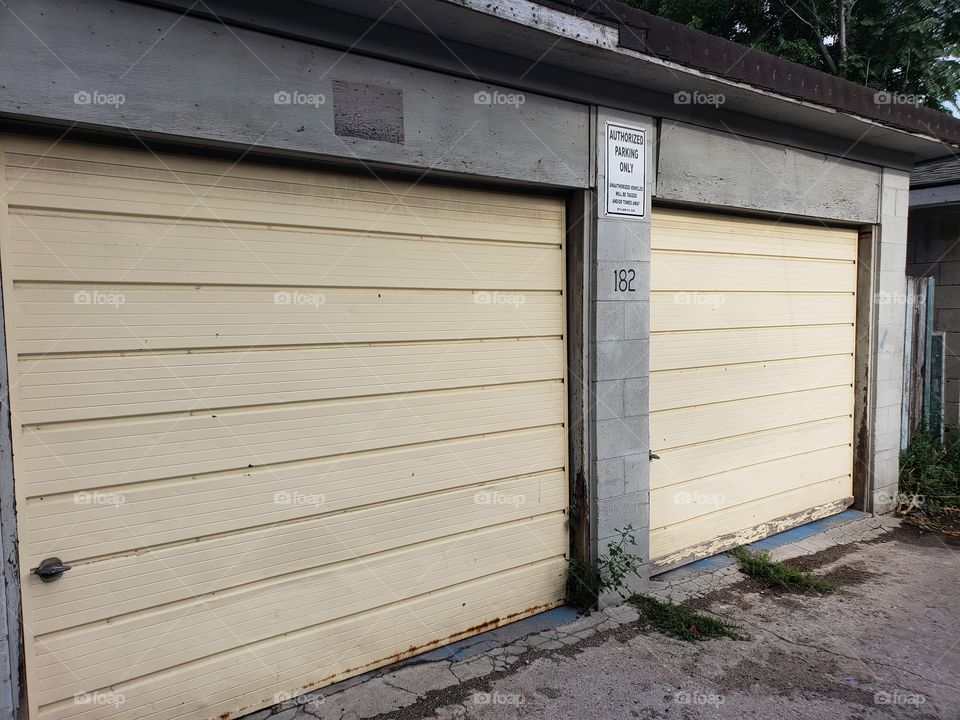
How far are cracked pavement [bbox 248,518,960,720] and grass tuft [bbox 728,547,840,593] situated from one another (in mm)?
126

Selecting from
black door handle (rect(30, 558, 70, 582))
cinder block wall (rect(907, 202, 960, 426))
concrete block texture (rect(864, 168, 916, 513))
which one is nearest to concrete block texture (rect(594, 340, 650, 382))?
black door handle (rect(30, 558, 70, 582))

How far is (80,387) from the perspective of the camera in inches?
107

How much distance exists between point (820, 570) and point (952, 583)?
0.90 metres

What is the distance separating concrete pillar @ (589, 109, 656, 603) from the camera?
4090mm

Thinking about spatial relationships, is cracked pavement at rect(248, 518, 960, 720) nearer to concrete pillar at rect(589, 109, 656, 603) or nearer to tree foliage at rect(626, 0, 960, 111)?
concrete pillar at rect(589, 109, 656, 603)

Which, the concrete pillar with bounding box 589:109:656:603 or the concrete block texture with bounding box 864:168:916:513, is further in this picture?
the concrete block texture with bounding box 864:168:916:513

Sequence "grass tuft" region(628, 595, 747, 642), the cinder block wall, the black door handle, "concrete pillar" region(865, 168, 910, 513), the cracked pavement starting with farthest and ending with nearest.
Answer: the cinder block wall < "concrete pillar" region(865, 168, 910, 513) < "grass tuft" region(628, 595, 747, 642) < the cracked pavement < the black door handle

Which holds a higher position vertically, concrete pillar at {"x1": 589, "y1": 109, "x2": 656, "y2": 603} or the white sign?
the white sign

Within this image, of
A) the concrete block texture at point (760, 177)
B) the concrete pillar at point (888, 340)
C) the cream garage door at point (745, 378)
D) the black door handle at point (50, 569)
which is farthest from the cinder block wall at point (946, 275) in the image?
the black door handle at point (50, 569)

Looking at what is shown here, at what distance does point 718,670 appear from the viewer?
11.6ft

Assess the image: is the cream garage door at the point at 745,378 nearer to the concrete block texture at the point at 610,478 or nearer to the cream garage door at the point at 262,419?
the concrete block texture at the point at 610,478

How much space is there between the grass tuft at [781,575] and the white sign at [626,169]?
2864 millimetres

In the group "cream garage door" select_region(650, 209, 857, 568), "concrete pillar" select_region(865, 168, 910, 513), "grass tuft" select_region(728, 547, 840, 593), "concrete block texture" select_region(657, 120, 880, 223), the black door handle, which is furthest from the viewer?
"concrete pillar" select_region(865, 168, 910, 513)

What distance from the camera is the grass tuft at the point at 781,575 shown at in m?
4.59
